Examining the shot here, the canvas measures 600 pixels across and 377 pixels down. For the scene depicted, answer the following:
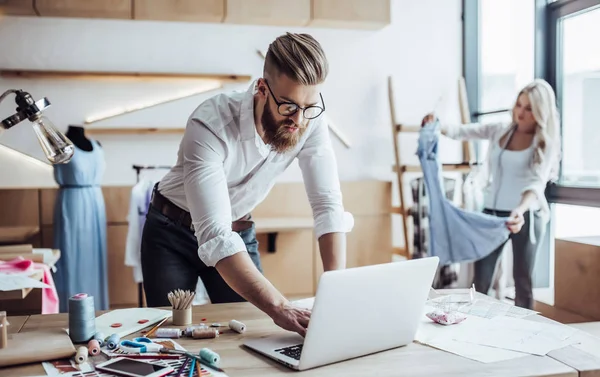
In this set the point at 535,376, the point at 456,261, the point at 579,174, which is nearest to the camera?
the point at 535,376

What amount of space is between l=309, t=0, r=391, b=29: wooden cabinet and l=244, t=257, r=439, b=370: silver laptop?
312 centimetres

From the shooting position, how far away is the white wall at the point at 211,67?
13.6 ft

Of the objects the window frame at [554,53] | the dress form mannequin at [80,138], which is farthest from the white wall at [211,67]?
the window frame at [554,53]

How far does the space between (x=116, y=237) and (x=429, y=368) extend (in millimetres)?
3291

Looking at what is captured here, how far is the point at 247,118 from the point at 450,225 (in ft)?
7.32

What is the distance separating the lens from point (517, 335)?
1450 millimetres

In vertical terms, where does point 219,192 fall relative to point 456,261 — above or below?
above

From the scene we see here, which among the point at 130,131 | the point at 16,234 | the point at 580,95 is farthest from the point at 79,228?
the point at 580,95

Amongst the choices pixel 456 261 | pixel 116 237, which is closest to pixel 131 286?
pixel 116 237

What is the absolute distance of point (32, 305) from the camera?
2648 millimetres

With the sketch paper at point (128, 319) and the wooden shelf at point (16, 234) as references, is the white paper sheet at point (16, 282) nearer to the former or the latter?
the sketch paper at point (128, 319)

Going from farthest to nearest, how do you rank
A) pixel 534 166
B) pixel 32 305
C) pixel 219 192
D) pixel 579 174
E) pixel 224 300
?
pixel 579 174 → pixel 534 166 → pixel 32 305 → pixel 224 300 → pixel 219 192

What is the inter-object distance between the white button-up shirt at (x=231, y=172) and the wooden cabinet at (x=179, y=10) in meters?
2.31

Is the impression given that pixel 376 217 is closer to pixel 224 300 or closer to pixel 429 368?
pixel 224 300
